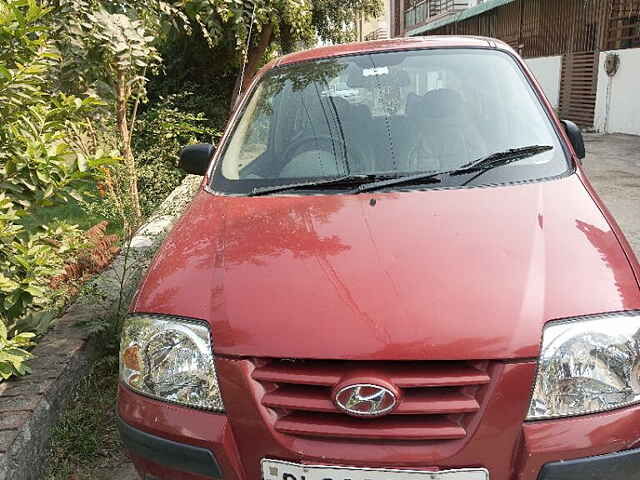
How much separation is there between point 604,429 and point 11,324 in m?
2.40

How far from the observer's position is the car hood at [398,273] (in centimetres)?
151

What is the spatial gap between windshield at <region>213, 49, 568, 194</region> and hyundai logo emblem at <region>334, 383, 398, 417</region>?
978mm

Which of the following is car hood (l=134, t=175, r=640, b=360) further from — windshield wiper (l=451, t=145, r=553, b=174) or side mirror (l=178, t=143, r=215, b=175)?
side mirror (l=178, t=143, r=215, b=175)

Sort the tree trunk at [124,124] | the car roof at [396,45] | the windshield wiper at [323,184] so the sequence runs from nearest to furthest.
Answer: the windshield wiper at [323,184] < the car roof at [396,45] < the tree trunk at [124,124]

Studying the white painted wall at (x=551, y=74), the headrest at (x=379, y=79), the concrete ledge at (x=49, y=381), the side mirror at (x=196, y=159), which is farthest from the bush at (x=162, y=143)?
the white painted wall at (x=551, y=74)

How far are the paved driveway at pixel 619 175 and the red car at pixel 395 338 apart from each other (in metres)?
3.24

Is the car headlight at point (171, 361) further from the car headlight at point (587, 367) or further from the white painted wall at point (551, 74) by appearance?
the white painted wall at point (551, 74)

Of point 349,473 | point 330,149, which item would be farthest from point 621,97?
point 349,473

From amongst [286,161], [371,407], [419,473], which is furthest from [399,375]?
[286,161]

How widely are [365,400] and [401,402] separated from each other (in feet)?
0.30

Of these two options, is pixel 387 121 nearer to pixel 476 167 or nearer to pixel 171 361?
pixel 476 167

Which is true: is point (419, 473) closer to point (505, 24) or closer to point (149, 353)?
point (149, 353)

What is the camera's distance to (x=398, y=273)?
5.50ft

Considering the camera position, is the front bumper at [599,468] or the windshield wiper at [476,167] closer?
the front bumper at [599,468]
